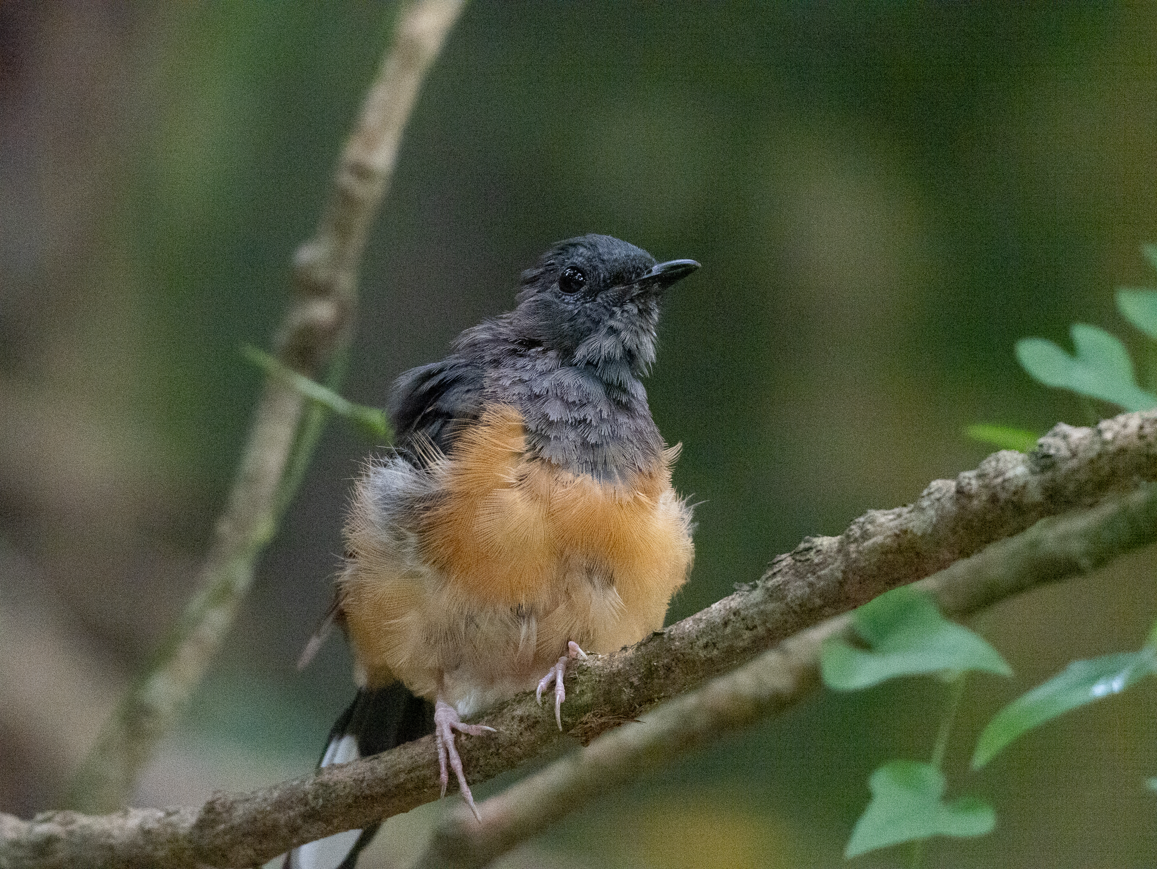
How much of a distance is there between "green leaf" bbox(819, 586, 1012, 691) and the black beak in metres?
0.92

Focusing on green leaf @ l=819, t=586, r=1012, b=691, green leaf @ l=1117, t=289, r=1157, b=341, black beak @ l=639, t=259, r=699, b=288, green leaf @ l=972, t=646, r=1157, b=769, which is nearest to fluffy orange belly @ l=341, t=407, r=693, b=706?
green leaf @ l=819, t=586, r=1012, b=691

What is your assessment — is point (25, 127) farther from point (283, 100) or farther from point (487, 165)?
point (487, 165)

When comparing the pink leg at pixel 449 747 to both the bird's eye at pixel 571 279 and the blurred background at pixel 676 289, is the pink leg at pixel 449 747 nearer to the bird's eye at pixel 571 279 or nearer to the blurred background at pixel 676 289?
the bird's eye at pixel 571 279

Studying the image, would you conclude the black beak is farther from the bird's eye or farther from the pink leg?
the pink leg

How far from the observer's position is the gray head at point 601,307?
265 centimetres

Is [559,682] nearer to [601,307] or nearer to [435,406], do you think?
[435,406]

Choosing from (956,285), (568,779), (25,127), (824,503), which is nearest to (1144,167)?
(956,285)

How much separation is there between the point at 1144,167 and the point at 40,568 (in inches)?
177

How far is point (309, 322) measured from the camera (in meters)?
3.42

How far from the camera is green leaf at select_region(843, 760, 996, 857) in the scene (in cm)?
190

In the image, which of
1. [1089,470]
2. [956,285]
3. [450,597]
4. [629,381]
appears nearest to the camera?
[1089,470]

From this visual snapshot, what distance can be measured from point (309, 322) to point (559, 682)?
6.39 feet

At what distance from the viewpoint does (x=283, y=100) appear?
431 centimetres

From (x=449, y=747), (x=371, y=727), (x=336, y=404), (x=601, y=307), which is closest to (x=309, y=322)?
(x=336, y=404)
